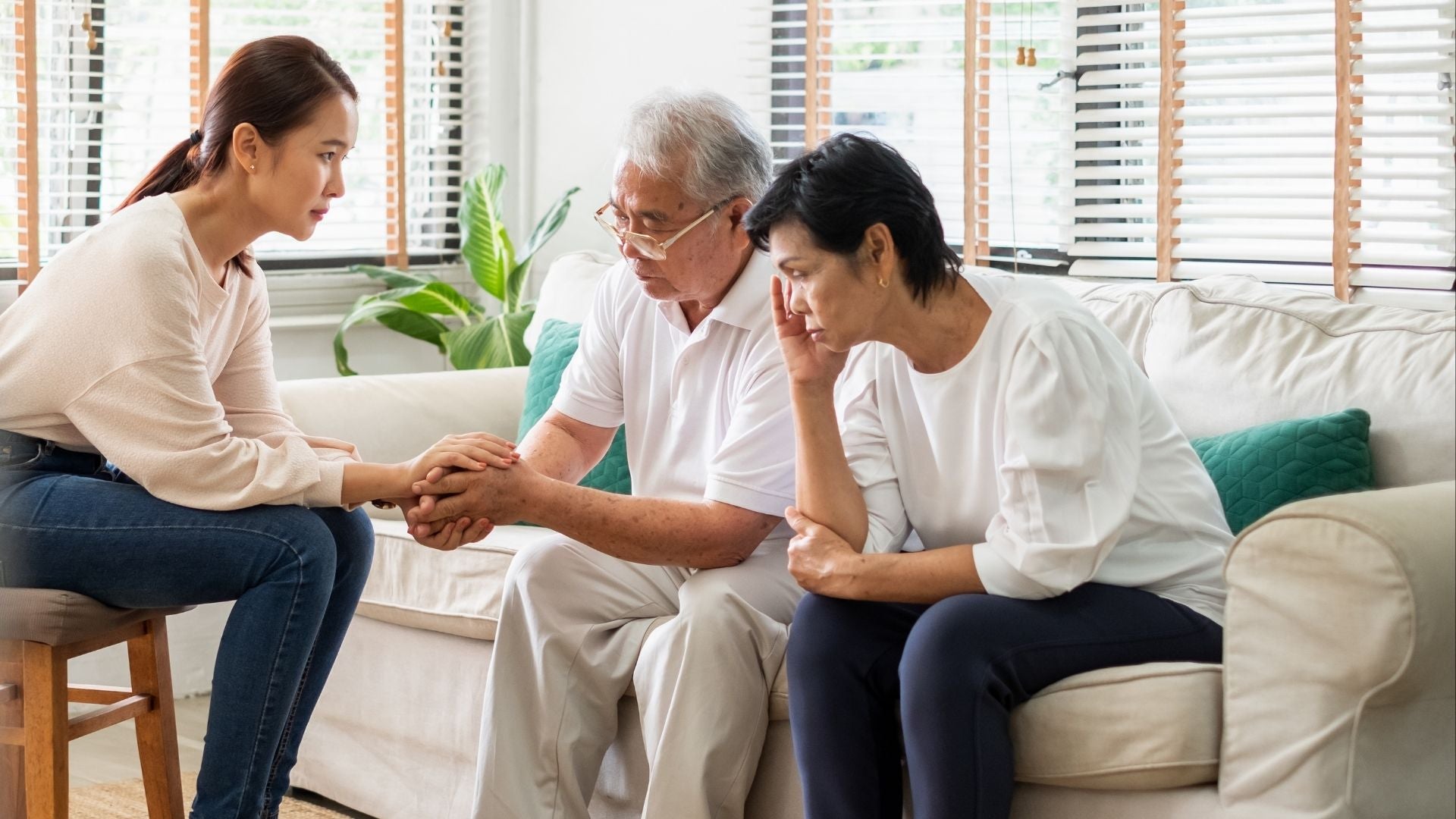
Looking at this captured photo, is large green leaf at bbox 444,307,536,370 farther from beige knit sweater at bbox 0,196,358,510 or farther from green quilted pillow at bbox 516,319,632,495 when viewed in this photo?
beige knit sweater at bbox 0,196,358,510

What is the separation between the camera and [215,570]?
5.79 feet

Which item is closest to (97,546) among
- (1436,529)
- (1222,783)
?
(1222,783)

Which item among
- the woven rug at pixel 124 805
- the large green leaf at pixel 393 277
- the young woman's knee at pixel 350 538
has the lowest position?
the woven rug at pixel 124 805

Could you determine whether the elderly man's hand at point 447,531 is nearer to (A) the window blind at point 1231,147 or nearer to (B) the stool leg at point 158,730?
(B) the stool leg at point 158,730

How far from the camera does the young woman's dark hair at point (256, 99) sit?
6.07 feet

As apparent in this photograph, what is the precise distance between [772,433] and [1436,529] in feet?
2.61

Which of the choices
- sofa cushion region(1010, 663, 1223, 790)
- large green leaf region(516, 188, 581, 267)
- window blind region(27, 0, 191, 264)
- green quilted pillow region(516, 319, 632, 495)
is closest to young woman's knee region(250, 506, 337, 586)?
green quilted pillow region(516, 319, 632, 495)

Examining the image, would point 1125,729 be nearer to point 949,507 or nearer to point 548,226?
point 949,507

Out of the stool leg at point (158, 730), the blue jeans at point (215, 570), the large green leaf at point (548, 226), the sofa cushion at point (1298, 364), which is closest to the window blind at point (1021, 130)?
the sofa cushion at point (1298, 364)

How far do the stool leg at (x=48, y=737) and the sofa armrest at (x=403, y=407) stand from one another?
739 millimetres

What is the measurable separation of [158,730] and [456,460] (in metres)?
0.60

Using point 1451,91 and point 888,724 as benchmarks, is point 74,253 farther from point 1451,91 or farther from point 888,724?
point 1451,91

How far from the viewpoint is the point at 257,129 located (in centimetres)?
186

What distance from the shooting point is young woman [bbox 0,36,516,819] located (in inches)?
67.3
